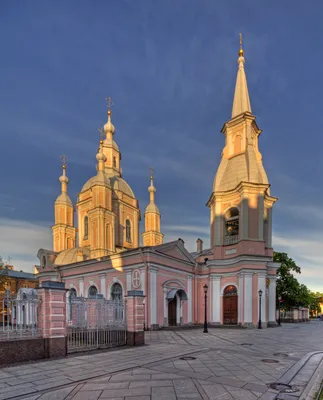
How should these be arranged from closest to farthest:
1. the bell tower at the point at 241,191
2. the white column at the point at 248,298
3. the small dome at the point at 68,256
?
the white column at the point at 248,298, the bell tower at the point at 241,191, the small dome at the point at 68,256

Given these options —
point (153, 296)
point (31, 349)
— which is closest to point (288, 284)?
point (153, 296)

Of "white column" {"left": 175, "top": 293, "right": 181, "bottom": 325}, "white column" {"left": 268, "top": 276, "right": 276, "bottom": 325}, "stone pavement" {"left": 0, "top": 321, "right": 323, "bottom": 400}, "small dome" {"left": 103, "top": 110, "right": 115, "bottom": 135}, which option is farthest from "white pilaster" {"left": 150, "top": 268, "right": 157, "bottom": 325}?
"small dome" {"left": 103, "top": 110, "right": 115, "bottom": 135}

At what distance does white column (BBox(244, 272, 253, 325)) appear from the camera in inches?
957

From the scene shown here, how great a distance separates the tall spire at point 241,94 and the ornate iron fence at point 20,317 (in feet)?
86.8

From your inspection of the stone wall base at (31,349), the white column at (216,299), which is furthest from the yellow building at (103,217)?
the stone wall base at (31,349)

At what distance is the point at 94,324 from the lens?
482 inches

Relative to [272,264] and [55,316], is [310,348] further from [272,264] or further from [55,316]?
[272,264]

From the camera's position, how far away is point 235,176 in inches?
1125

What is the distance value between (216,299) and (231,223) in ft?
23.1

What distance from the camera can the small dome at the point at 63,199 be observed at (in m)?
40.5

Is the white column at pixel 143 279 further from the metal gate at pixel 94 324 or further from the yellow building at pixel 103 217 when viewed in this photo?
the yellow building at pixel 103 217

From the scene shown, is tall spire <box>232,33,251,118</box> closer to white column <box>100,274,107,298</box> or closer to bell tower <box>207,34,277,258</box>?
bell tower <box>207,34,277,258</box>

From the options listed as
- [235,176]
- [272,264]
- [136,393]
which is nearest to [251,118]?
[235,176]

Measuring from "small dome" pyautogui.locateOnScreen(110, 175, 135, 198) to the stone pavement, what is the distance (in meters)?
27.5
